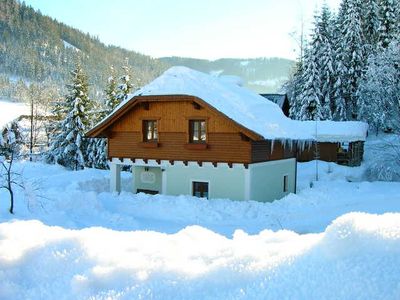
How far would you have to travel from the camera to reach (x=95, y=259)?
11.9 feet

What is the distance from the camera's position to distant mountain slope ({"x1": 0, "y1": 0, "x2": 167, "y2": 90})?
144500mm

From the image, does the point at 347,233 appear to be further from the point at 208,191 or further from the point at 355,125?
the point at 355,125

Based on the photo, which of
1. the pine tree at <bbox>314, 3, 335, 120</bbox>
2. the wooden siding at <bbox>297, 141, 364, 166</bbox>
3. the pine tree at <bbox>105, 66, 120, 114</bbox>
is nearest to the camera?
the wooden siding at <bbox>297, 141, 364, 166</bbox>

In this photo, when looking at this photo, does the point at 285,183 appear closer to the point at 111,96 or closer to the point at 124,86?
the point at 124,86

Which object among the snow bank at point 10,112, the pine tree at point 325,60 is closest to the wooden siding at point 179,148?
the pine tree at point 325,60

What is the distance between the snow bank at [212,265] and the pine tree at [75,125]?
3602 centimetres

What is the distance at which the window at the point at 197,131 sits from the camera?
20141 millimetres

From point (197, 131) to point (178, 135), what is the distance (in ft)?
3.14

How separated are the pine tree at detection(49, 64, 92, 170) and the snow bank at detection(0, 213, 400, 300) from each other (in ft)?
118

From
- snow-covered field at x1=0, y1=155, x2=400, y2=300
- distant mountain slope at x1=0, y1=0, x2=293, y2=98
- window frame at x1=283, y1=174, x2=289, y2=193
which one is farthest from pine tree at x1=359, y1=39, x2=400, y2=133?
distant mountain slope at x1=0, y1=0, x2=293, y2=98

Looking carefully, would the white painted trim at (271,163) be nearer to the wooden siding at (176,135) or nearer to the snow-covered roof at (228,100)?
the wooden siding at (176,135)

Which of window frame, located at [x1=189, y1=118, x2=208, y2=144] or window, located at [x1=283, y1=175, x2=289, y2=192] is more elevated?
window frame, located at [x1=189, y1=118, x2=208, y2=144]

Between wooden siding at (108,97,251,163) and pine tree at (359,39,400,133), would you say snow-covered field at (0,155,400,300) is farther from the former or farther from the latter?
pine tree at (359,39,400,133)

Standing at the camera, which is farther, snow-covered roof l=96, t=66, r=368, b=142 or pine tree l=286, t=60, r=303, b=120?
pine tree l=286, t=60, r=303, b=120
